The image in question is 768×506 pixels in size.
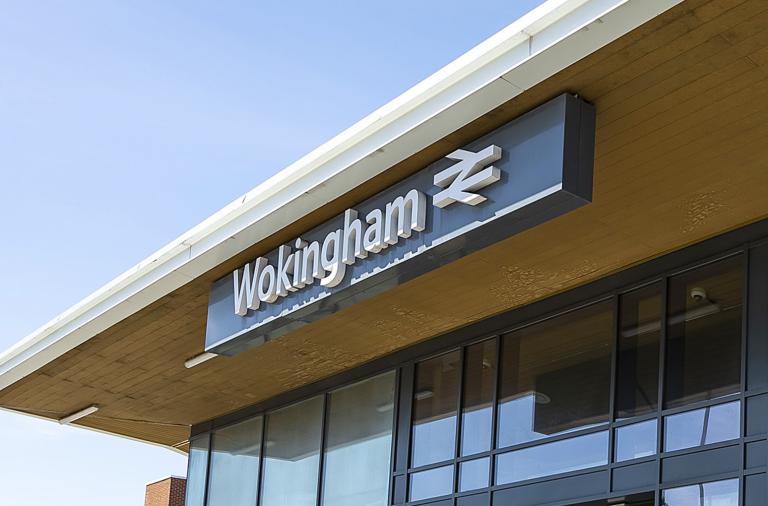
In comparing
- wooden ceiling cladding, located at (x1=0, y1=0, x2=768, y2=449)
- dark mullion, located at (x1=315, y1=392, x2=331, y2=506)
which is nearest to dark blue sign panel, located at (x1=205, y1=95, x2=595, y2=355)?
wooden ceiling cladding, located at (x1=0, y1=0, x2=768, y2=449)

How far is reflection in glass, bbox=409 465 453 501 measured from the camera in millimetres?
13023

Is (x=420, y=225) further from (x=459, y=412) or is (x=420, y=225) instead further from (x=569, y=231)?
(x=459, y=412)

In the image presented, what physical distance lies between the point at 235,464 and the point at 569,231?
25.1 feet

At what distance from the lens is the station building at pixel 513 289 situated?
895 cm

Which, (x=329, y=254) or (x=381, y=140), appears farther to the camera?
(x=329, y=254)

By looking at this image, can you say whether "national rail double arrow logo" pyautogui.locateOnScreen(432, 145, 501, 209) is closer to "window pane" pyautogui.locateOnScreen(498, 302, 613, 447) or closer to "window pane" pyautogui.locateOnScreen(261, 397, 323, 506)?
"window pane" pyautogui.locateOnScreen(498, 302, 613, 447)

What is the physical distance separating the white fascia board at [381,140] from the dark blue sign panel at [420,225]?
273 millimetres

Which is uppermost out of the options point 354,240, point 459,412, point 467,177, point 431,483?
point 467,177

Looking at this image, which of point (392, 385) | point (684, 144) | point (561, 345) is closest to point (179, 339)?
point (392, 385)

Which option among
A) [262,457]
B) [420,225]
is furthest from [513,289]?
[262,457]

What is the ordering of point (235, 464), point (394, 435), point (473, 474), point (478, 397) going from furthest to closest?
point (235, 464), point (394, 435), point (478, 397), point (473, 474)

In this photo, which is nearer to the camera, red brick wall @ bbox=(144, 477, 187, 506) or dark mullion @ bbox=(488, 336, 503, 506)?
dark mullion @ bbox=(488, 336, 503, 506)

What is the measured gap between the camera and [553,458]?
11.9 meters

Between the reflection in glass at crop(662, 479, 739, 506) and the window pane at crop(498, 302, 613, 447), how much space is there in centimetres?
119
